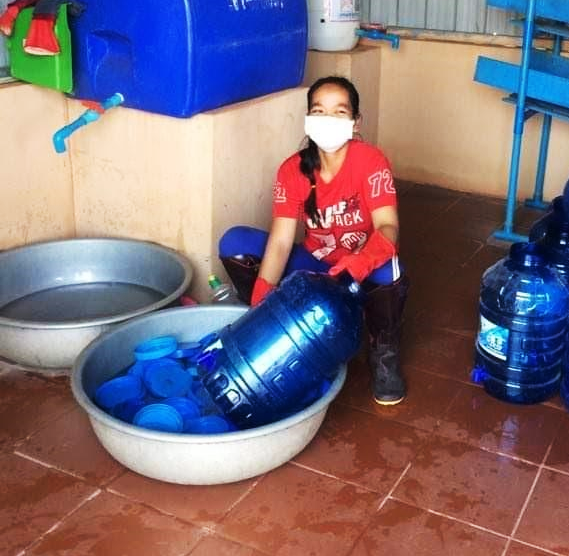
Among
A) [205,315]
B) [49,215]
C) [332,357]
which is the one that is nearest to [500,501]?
[332,357]

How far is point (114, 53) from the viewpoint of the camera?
7.74 feet

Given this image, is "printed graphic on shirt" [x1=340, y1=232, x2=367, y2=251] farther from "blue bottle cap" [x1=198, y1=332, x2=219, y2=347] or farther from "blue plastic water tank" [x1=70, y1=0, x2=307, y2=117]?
"blue plastic water tank" [x1=70, y1=0, x2=307, y2=117]

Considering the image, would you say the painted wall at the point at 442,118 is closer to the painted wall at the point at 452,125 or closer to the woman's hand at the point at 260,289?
the painted wall at the point at 452,125

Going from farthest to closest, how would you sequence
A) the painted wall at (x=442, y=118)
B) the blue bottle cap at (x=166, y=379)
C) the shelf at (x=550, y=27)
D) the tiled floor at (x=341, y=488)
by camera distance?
the painted wall at (x=442, y=118) → the shelf at (x=550, y=27) → the blue bottle cap at (x=166, y=379) → the tiled floor at (x=341, y=488)

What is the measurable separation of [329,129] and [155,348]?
0.68 metres

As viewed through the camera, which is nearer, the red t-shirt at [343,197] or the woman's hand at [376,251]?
the woman's hand at [376,251]

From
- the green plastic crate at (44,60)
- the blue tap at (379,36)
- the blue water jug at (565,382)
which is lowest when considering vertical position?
the blue water jug at (565,382)

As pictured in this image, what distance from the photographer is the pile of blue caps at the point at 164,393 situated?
1869mm

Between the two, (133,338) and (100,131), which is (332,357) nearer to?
(133,338)

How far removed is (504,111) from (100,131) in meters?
1.78

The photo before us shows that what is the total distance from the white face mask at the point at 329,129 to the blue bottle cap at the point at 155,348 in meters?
0.61

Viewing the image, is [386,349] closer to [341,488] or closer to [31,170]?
[341,488]

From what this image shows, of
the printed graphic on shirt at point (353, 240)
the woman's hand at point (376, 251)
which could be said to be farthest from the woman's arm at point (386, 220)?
the printed graphic on shirt at point (353, 240)

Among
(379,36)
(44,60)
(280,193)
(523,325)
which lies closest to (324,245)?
(280,193)
